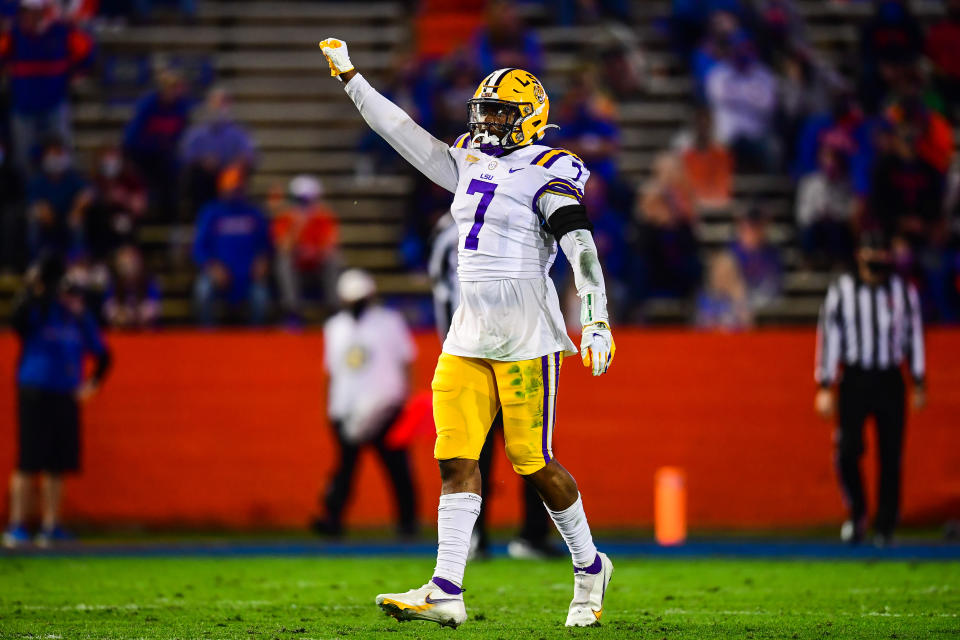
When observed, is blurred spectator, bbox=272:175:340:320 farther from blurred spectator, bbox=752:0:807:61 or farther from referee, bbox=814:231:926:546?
blurred spectator, bbox=752:0:807:61

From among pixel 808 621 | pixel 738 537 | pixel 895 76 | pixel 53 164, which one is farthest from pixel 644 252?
pixel 808 621

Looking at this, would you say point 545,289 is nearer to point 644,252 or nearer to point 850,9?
point 644,252

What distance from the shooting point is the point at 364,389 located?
34.2 feet

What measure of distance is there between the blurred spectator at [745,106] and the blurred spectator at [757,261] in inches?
58.9

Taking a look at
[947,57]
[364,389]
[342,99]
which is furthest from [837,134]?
[364,389]

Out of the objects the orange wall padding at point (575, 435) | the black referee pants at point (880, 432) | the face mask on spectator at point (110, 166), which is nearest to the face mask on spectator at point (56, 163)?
the face mask on spectator at point (110, 166)

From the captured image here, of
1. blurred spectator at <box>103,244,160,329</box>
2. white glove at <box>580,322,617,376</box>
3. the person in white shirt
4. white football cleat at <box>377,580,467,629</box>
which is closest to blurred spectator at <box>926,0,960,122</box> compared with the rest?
the person in white shirt

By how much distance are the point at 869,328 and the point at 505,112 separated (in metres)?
4.42

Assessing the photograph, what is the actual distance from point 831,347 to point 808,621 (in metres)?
3.79

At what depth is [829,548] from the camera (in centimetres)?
956

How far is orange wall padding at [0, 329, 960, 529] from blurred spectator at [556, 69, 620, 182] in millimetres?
2247

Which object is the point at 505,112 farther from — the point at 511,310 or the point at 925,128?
the point at 925,128

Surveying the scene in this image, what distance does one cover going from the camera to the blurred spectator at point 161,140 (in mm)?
13086

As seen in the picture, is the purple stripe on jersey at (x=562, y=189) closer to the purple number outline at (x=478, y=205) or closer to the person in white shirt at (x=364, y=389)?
the purple number outline at (x=478, y=205)
